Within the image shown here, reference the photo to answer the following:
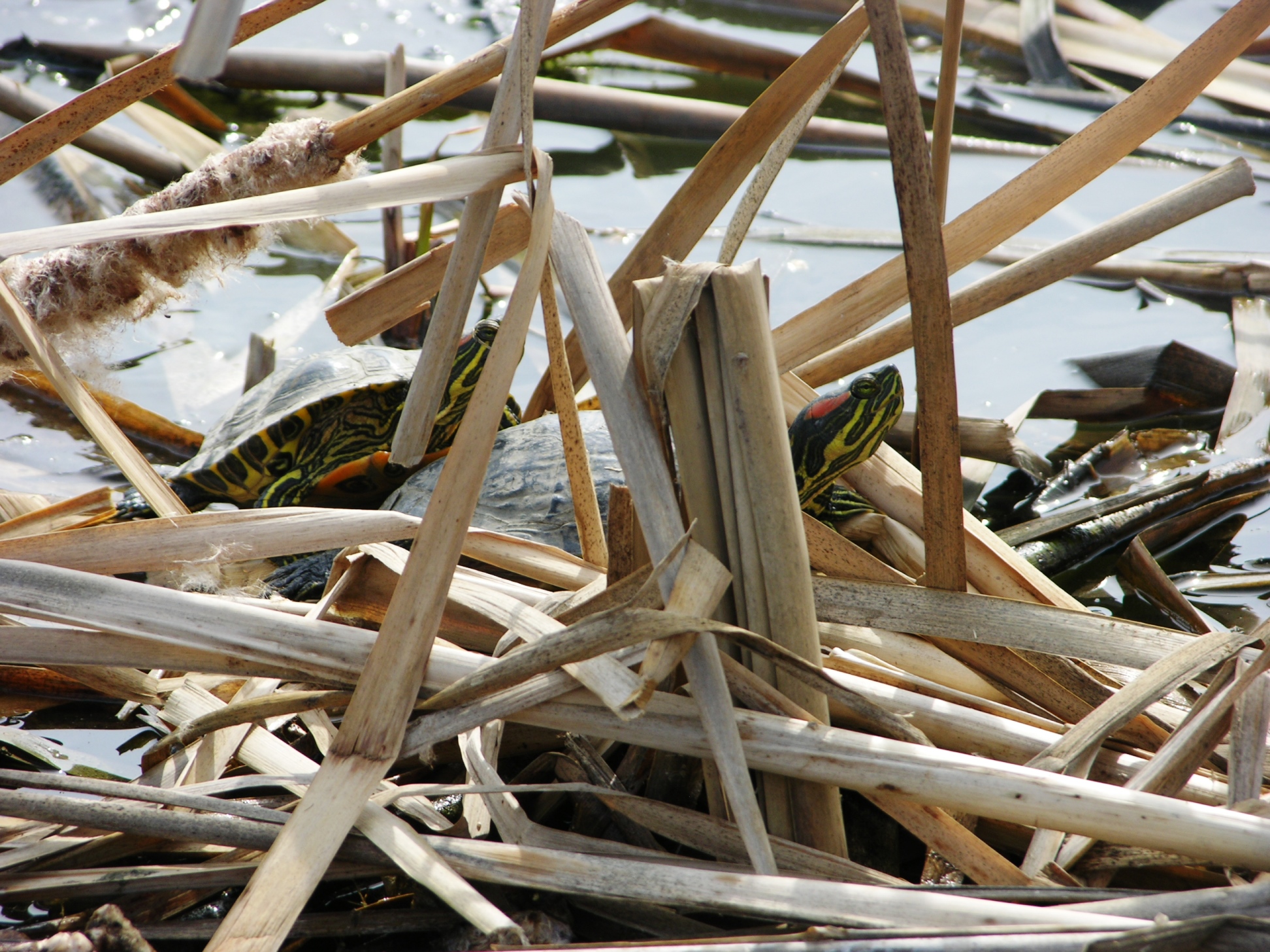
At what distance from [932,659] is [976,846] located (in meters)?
0.35

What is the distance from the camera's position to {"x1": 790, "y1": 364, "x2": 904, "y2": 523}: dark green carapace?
5.42ft

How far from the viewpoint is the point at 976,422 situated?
207 cm

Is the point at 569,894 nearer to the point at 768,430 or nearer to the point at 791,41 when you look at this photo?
the point at 768,430

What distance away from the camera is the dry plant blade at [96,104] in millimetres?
1235

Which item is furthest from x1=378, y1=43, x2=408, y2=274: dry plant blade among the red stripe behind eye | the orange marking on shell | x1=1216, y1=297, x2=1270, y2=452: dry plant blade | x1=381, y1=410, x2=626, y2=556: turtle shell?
x1=1216, y1=297, x2=1270, y2=452: dry plant blade

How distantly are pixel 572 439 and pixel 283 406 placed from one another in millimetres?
1333

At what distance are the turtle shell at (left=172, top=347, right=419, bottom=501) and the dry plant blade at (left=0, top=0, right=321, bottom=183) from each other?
1016 mm

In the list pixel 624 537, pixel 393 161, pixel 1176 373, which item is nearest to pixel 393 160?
pixel 393 161

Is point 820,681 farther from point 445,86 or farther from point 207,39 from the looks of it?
point 445,86

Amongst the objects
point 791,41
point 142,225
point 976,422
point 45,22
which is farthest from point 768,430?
point 45,22

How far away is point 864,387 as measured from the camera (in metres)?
1.71

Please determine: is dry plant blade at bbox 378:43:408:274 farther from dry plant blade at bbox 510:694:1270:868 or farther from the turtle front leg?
dry plant blade at bbox 510:694:1270:868

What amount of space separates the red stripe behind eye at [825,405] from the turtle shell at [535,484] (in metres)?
0.41

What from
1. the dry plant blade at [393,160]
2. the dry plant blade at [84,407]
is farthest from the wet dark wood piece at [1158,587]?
the dry plant blade at [393,160]
